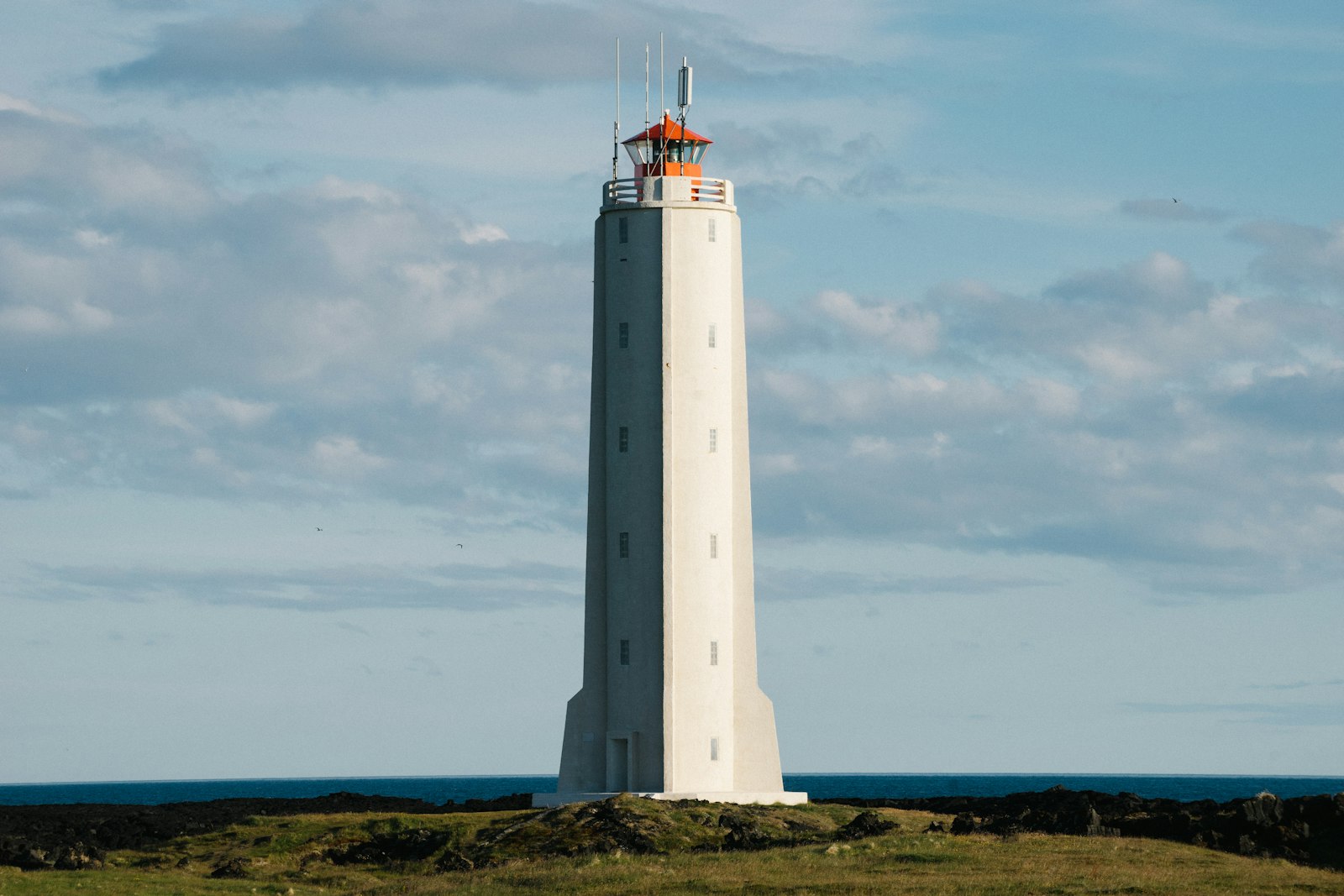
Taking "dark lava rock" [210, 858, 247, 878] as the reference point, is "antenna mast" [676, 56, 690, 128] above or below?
above

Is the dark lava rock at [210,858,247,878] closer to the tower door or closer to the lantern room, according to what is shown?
the tower door

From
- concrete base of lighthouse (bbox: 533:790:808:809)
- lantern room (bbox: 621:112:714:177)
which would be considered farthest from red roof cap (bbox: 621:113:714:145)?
concrete base of lighthouse (bbox: 533:790:808:809)

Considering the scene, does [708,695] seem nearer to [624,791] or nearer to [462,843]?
[624,791]

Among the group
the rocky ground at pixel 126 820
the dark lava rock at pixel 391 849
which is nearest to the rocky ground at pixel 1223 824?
the dark lava rock at pixel 391 849

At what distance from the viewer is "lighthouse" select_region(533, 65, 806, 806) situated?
60125 mm

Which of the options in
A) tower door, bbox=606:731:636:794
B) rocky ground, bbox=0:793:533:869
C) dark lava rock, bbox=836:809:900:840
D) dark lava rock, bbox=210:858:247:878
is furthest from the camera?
tower door, bbox=606:731:636:794

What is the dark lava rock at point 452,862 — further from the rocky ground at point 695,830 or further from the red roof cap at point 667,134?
the red roof cap at point 667,134

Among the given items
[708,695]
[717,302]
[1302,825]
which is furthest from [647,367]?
[1302,825]

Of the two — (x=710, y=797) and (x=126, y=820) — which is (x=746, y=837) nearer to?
(x=710, y=797)

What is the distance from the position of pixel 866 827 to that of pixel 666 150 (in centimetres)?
2434

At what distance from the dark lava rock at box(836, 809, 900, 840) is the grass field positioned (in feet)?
1.68

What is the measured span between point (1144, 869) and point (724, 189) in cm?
2885

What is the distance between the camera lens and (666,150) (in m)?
63.5

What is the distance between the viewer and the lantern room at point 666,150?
2491 inches
